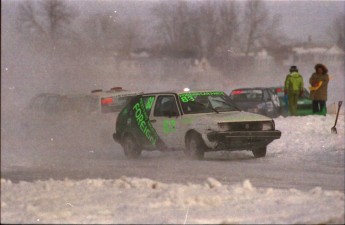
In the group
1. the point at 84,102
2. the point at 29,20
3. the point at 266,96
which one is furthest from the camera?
the point at 266,96

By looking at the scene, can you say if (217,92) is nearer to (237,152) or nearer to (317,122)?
(237,152)

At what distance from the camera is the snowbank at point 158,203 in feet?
27.1

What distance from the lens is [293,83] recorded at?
22391 millimetres

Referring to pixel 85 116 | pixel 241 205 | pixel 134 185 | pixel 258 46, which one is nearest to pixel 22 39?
pixel 134 185

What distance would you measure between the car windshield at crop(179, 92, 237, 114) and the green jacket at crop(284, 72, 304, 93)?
6.85 metres

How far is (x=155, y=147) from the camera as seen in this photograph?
50.2ft

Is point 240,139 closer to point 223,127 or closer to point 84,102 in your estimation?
point 223,127

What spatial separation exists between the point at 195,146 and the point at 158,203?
574 centimetres

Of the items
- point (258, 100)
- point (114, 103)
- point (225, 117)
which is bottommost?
point (258, 100)

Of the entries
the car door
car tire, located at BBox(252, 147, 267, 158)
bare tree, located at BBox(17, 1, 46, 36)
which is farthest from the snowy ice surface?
car tire, located at BBox(252, 147, 267, 158)

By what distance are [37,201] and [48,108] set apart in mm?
1767

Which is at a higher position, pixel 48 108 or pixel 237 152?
pixel 48 108

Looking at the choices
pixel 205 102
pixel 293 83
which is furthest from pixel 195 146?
pixel 293 83

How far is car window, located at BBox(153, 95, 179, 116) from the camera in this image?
15355mm
